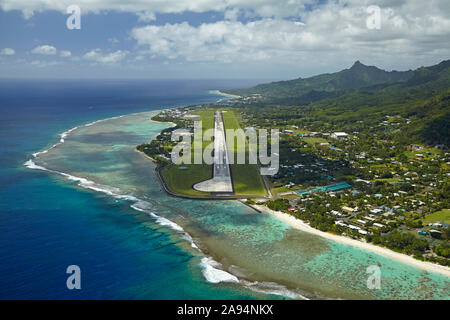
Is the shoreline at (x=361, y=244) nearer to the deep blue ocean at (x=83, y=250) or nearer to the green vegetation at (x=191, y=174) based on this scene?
the green vegetation at (x=191, y=174)

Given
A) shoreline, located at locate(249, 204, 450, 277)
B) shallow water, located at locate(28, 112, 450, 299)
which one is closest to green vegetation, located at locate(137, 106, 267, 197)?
shallow water, located at locate(28, 112, 450, 299)

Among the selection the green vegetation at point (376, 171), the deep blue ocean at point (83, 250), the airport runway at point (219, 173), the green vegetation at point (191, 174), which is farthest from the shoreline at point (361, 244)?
the deep blue ocean at point (83, 250)

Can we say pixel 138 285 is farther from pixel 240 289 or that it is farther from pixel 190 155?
pixel 190 155

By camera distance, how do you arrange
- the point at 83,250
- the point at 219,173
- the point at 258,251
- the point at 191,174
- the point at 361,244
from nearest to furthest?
the point at 83,250
the point at 258,251
the point at 361,244
the point at 191,174
the point at 219,173

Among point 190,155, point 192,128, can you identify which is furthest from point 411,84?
point 190,155

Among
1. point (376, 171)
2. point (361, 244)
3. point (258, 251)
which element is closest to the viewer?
point (258, 251)

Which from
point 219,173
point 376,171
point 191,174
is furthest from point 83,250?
point 376,171

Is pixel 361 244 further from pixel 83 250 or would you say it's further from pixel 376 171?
pixel 376 171
